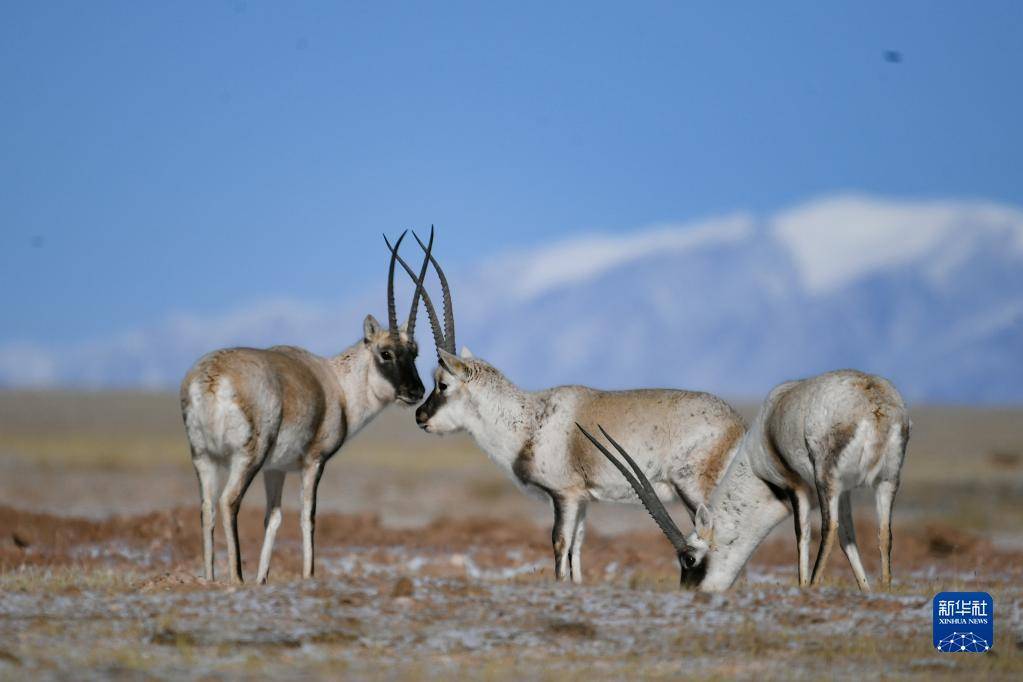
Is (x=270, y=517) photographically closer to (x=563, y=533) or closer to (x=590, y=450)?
(x=563, y=533)

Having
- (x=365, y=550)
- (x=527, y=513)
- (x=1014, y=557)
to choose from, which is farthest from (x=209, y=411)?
(x=527, y=513)

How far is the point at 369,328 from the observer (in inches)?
670

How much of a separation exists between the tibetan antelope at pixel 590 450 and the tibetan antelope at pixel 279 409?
4.94 feet

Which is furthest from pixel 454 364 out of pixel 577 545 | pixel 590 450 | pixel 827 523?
pixel 827 523

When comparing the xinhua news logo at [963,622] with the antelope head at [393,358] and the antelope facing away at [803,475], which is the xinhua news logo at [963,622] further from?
the antelope head at [393,358]

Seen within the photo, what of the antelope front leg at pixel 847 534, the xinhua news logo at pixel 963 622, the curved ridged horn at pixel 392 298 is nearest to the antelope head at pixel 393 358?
the curved ridged horn at pixel 392 298

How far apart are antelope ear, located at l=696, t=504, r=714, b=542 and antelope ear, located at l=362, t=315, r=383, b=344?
465 cm

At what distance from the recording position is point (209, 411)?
14.3 metres

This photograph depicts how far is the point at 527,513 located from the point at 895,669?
26.4 metres

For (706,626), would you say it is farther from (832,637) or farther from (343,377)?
(343,377)

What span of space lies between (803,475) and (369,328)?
5377 mm

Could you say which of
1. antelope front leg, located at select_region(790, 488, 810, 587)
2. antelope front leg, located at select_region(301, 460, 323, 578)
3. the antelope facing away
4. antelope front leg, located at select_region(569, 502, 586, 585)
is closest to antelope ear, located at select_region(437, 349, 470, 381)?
antelope front leg, located at select_region(301, 460, 323, 578)

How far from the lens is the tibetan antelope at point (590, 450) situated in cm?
1521

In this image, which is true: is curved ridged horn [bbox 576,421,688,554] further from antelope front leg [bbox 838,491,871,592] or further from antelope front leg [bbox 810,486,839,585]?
antelope front leg [bbox 838,491,871,592]
